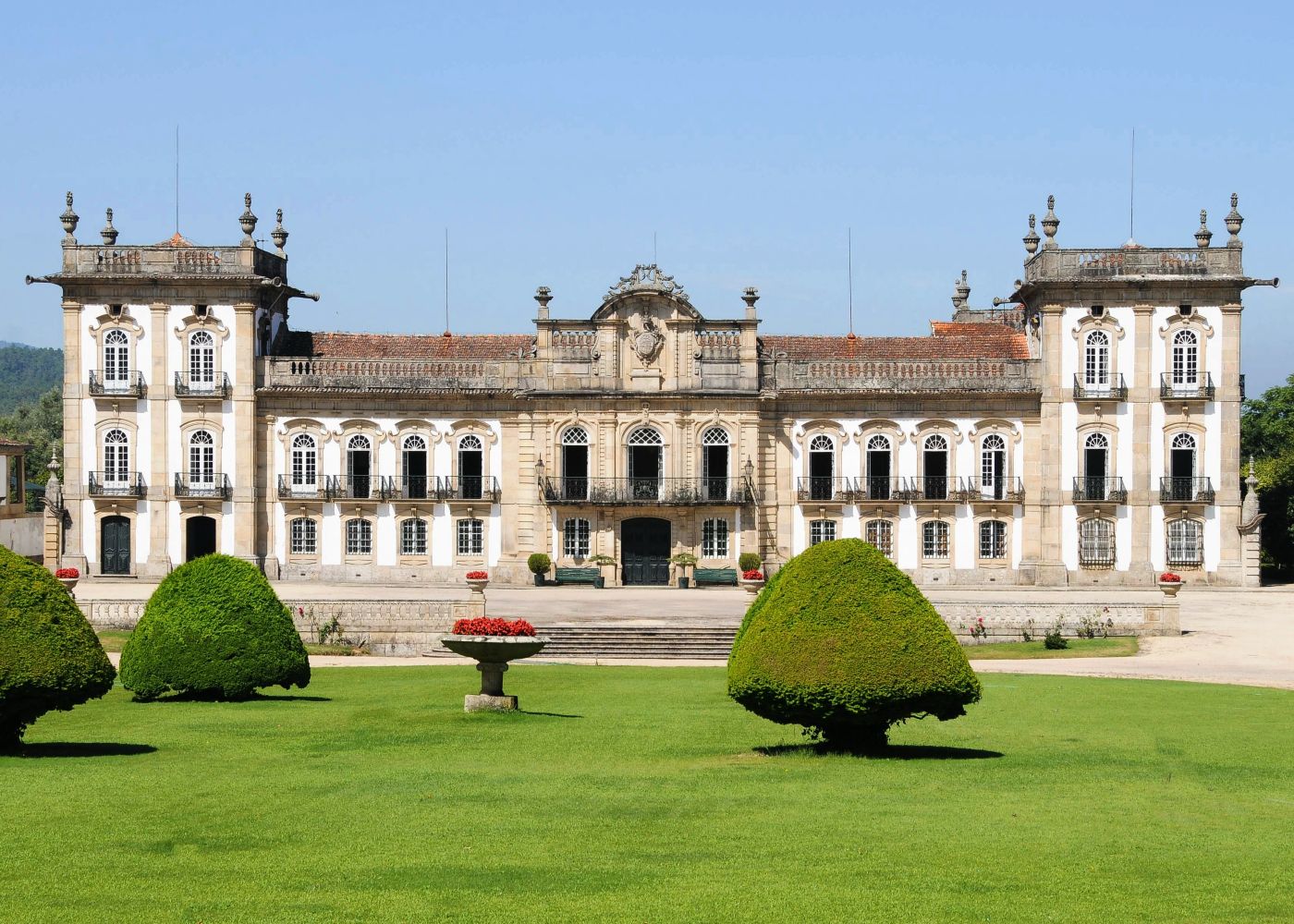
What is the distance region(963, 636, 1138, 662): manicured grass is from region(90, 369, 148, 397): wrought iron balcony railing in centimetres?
2482

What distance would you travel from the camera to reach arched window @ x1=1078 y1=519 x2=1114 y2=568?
161ft

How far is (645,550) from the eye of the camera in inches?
1965

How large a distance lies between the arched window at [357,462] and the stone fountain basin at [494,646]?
28720 millimetres

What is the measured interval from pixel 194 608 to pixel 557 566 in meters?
25.9

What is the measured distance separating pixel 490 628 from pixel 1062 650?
16.3 m

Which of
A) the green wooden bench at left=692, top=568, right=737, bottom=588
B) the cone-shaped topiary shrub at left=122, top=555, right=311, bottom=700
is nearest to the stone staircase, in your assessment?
the cone-shaped topiary shrub at left=122, top=555, right=311, bottom=700

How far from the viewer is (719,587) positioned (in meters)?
48.4

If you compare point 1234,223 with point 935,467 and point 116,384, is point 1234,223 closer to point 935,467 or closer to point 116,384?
point 935,467

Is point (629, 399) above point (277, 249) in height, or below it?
below

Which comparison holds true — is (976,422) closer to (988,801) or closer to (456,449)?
(456,449)

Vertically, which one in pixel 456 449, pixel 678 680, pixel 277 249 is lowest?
pixel 678 680

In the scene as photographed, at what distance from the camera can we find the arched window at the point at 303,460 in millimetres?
50375

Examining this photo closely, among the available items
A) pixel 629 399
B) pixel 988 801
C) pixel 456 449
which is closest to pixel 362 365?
pixel 456 449

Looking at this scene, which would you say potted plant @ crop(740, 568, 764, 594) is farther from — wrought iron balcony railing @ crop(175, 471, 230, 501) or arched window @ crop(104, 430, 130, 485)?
arched window @ crop(104, 430, 130, 485)
